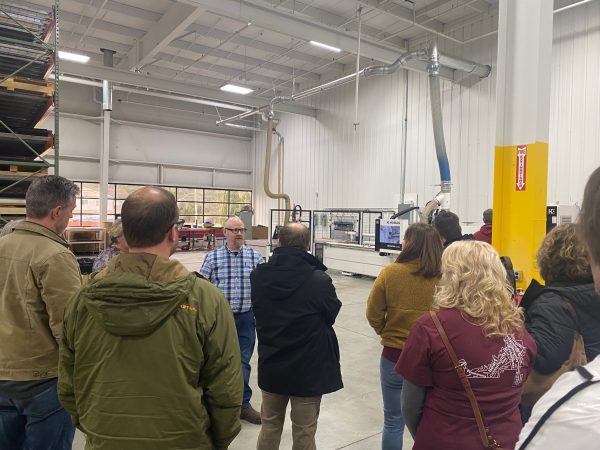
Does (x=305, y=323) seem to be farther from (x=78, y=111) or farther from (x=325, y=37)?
(x=78, y=111)

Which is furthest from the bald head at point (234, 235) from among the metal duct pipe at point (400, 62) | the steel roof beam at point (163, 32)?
the metal duct pipe at point (400, 62)

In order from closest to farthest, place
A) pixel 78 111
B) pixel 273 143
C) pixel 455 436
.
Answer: pixel 455 436
pixel 78 111
pixel 273 143

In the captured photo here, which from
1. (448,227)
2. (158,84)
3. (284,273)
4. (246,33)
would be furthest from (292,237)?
(158,84)

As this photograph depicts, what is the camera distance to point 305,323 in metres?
2.13

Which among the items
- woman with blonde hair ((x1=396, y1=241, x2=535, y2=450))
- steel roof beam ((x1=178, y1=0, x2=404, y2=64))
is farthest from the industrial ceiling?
woman with blonde hair ((x1=396, y1=241, x2=535, y2=450))

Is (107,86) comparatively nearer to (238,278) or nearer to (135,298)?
(238,278)

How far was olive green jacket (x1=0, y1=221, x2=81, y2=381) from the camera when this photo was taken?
1786 mm

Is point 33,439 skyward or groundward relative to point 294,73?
groundward

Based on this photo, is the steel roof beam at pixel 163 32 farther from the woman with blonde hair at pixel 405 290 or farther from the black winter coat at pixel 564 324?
the black winter coat at pixel 564 324

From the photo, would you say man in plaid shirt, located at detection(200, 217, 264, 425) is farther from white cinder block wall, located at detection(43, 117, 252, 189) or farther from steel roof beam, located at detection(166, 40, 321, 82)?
white cinder block wall, located at detection(43, 117, 252, 189)

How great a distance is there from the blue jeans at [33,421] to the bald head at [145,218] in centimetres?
101

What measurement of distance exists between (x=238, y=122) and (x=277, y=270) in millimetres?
15858

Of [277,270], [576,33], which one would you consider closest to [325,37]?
[576,33]

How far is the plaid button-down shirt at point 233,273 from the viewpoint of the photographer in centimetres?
317
